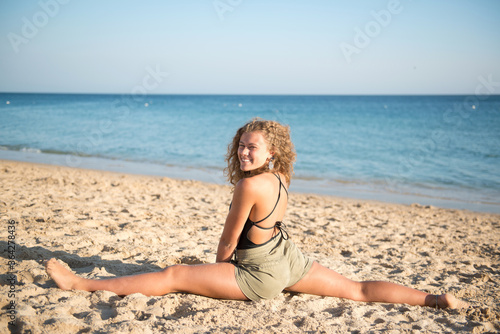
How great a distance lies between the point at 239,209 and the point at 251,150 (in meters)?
0.48

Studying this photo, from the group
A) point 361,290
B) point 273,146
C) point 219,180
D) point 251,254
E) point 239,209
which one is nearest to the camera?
point 239,209

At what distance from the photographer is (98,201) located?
5871 millimetres

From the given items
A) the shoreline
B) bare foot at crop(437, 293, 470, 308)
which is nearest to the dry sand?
bare foot at crop(437, 293, 470, 308)

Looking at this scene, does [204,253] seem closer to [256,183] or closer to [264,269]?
[264,269]

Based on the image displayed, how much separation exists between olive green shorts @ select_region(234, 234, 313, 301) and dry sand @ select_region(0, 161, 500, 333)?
0.14 meters

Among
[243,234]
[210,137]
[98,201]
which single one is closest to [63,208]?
[98,201]

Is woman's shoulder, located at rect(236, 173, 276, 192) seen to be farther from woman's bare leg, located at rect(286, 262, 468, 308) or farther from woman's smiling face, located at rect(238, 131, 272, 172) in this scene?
woman's bare leg, located at rect(286, 262, 468, 308)

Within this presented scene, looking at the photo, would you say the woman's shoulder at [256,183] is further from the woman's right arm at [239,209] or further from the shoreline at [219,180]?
the shoreline at [219,180]

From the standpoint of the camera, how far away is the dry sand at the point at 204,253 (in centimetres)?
257

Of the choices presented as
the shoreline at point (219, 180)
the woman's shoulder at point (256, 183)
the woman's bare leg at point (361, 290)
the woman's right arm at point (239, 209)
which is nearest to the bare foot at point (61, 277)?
the woman's right arm at point (239, 209)

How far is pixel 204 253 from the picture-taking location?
13.1 feet

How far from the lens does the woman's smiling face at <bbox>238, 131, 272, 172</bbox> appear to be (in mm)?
2814

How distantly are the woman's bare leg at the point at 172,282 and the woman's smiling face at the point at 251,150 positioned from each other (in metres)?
0.78

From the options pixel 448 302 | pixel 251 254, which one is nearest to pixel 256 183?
pixel 251 254
